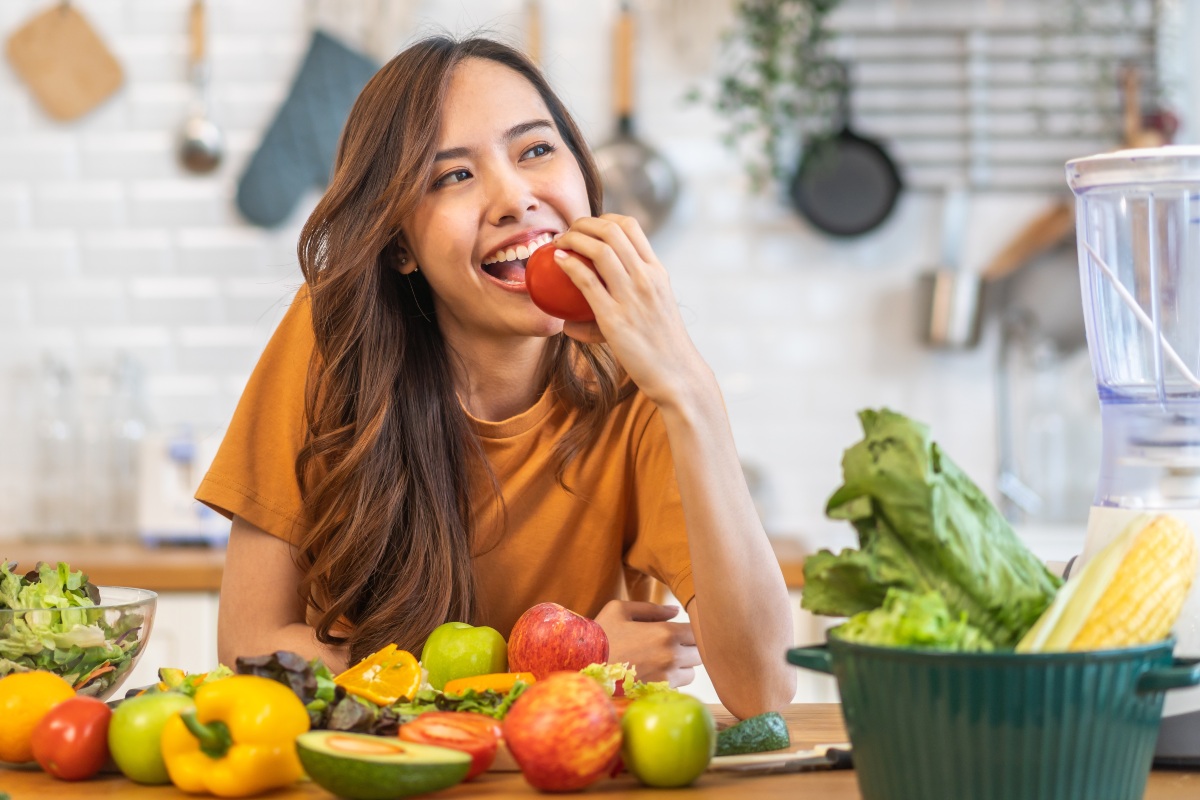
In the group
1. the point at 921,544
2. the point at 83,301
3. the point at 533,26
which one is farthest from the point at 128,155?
the point at 921,544

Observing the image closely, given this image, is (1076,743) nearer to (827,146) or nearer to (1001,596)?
(1001,596)

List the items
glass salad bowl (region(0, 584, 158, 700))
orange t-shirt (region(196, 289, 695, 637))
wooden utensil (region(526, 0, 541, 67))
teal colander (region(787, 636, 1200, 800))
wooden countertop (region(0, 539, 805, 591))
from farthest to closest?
wooden utensil (region(526, 0, 541, 67)) < wooden countertop (region(0, 539, 805, 591)) < orange t-shirt (region(196, 289, 695, 637)) < glass salad bowl (region(0, 584, 158, 700)) < teal colander (region(787, 636, 1200, 800))

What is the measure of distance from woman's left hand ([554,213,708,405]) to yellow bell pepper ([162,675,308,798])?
0.52 metres

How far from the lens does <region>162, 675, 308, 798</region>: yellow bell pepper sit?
2.89 feet

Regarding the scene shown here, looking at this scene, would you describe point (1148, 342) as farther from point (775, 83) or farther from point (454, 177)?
point (775, 83)

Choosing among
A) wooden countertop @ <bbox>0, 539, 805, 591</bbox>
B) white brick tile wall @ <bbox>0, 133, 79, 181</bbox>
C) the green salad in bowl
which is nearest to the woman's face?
the green salad in bowl

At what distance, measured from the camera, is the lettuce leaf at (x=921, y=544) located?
0.80 m

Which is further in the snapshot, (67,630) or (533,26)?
(533,26)

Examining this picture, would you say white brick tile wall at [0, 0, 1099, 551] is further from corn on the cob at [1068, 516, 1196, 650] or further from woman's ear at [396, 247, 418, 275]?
corn on the cob at [1068, 516, 1196, 650]

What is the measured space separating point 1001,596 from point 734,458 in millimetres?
531

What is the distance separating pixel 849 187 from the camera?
3266mm

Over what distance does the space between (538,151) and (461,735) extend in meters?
0.90

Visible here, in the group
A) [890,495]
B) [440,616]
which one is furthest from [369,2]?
[890,495]

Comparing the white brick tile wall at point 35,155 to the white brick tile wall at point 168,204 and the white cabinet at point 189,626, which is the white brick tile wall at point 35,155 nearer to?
the white brick tile wall at point 168,204
